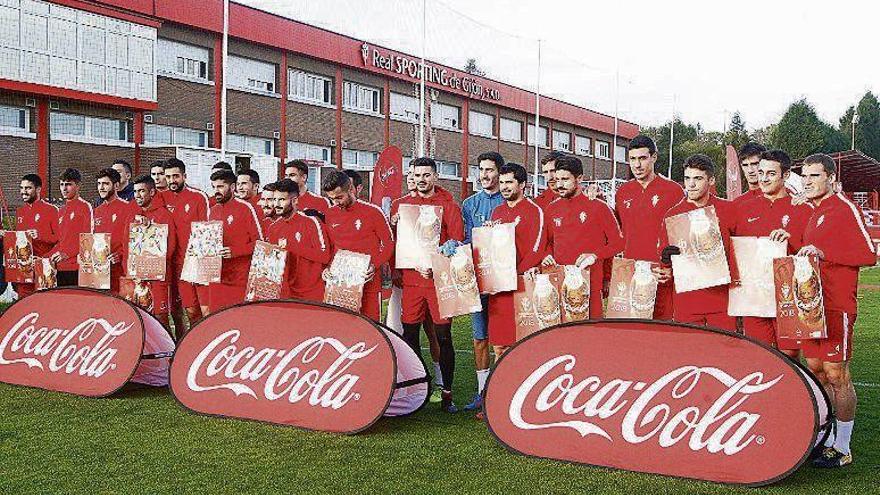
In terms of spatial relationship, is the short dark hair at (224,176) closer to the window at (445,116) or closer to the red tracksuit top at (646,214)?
the red tracksuit top at (646,214)

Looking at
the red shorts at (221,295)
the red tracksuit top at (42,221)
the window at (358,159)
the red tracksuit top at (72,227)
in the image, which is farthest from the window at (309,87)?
the red shorts at (221,295)

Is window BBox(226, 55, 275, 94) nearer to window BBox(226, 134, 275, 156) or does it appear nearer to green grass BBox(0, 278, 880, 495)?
window BBox(226, 134, 275, 156)

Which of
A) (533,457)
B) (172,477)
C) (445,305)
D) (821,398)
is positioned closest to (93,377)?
(172,477)

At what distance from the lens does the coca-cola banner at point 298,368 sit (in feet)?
19.9

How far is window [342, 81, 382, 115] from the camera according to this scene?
37.9 metres

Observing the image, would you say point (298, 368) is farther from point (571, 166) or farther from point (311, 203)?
point (311, 203)

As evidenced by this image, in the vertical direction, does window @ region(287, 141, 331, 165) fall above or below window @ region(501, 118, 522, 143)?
below

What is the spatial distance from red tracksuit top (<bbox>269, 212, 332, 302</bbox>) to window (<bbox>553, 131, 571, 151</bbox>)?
49416 millimetres

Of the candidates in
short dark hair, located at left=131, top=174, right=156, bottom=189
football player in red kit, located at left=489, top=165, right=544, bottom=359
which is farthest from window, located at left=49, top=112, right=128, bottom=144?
football player in red kit, located at left=489, top=165, right=544, bottom=359

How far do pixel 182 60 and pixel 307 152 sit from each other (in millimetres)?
7539

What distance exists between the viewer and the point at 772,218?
6.15 meters

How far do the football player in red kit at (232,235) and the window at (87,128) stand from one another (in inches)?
751

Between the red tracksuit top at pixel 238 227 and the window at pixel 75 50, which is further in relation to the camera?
the window at pixel 75 50

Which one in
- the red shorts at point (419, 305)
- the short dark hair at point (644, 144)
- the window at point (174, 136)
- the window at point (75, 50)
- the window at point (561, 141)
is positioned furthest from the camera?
the window at point (561, 141)
